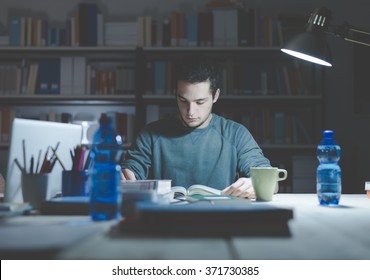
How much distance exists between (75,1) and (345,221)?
325cm

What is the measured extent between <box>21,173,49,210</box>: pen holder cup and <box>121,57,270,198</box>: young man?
0.90 meters

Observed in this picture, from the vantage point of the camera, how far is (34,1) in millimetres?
3525

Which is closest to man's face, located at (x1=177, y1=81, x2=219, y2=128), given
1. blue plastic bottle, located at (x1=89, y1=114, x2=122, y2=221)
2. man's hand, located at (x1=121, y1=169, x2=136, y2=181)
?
man's hand, located at (x1=121, y1=169, x2=136, y2=181)

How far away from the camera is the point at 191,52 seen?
3.19m

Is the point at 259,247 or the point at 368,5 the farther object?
the point at 368,5

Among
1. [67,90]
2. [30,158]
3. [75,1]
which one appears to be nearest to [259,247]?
[30,158]

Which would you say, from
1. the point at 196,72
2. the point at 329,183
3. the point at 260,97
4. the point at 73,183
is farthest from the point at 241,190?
the point at 260,97

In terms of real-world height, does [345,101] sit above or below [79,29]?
below

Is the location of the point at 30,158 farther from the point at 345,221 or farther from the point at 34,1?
the point at 34,1

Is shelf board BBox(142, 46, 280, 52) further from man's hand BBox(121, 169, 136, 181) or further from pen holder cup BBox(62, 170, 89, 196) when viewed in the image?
pen holder cup BBox(62, 170, 89, 196)

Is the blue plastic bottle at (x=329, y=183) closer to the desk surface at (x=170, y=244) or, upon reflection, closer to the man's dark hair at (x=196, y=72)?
the desk surface at (x=170, y=244)

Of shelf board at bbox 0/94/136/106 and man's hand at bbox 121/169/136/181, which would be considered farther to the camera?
shelf board at bbox 0/94/136/106

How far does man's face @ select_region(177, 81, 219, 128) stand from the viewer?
192cm

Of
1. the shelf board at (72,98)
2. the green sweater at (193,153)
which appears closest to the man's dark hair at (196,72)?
the green sweater at (193,153)
